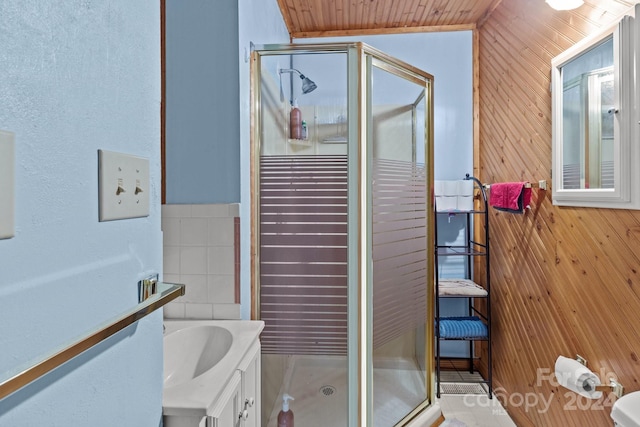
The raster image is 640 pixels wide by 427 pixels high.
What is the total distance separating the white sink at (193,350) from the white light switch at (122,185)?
746mm

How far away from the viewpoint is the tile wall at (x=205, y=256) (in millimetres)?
1439

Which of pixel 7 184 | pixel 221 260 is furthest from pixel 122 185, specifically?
pixel 221 260

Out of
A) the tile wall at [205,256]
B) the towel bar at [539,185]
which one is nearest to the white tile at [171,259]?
the tile wall at [205,256]

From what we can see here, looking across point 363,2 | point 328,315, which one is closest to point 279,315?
point 328,315

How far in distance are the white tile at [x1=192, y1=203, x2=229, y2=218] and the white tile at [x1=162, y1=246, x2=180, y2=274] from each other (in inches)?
6.9

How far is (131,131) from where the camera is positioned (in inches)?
23.6

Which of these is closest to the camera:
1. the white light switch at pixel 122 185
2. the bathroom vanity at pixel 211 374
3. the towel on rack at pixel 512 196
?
the white light switch at pixel 122 185

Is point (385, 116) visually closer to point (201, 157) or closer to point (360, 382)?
point (201, 157)

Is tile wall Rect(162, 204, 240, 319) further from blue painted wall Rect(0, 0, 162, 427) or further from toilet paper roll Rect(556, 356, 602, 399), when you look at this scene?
toilet paper roll Rect(556, 356, 602, 399)

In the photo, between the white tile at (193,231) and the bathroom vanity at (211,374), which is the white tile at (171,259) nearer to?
the white tile at (193,231)

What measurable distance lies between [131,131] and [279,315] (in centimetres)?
120

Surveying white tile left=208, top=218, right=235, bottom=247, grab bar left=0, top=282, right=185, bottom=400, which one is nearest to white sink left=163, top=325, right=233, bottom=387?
white tile left=208, top=218, right=235, bottom=247

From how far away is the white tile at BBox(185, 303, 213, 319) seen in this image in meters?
1.44

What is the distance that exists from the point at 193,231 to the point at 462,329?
179 cm
